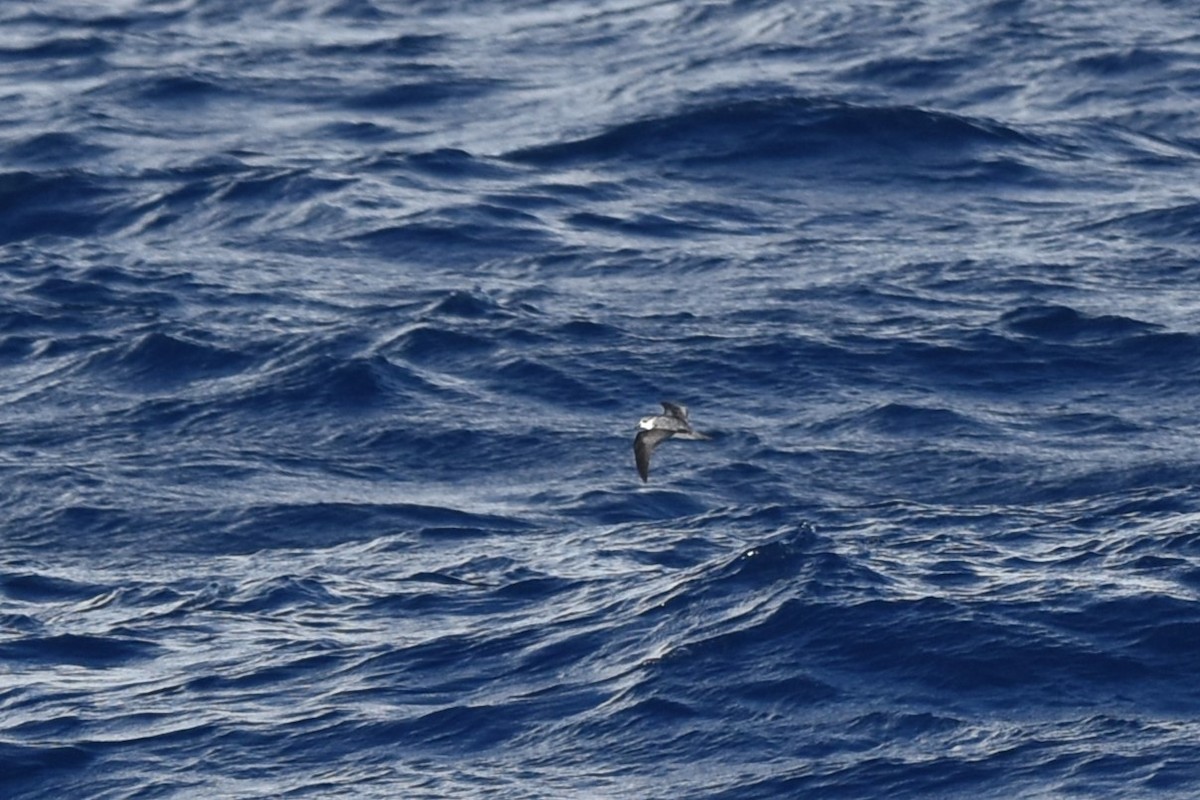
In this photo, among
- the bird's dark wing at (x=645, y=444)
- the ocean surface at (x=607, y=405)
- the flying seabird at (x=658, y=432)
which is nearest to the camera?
the flying seabird at (x=658, y=432)

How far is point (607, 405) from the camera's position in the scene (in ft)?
89.5

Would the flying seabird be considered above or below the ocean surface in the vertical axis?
above

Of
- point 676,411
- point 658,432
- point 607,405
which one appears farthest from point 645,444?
point 607,405

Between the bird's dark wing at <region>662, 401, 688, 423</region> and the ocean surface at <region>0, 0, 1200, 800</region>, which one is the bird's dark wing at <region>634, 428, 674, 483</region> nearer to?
the bird's dark wing at <region>662, 401, 688, 423</region>

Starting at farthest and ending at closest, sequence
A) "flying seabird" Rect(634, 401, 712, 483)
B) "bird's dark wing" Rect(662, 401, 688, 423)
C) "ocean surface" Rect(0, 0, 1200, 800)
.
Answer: "ocean surface" Rect(0, 0, 1200, 800)
"flying seabird" Rect(634, 401, 712, 483)
"bird's dark wing" Rect(662, 401, 688, 423)

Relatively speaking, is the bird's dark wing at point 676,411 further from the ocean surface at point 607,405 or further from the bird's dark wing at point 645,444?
the ocean surface at point 607,405

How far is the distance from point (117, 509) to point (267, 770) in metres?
5.55

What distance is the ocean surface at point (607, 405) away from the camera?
2103 centimetres

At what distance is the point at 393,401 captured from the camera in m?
27.5

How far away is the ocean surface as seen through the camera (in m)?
21.0

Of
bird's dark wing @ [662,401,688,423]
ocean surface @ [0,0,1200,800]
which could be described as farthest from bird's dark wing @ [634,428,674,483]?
ocean surface @ [0,0,1200,800]

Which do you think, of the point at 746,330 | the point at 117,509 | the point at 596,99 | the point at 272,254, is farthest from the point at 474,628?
the point at 596,99

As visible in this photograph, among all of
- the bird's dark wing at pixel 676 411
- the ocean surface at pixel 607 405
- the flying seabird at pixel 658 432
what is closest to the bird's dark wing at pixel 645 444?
the flying seabird at pixel 658 432

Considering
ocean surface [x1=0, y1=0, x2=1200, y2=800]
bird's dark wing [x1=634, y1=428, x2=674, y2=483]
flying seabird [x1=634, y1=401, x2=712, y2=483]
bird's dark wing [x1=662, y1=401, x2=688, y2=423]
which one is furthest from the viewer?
ocean surface [x1=0, y1=0, x2=1200, y2=800]
